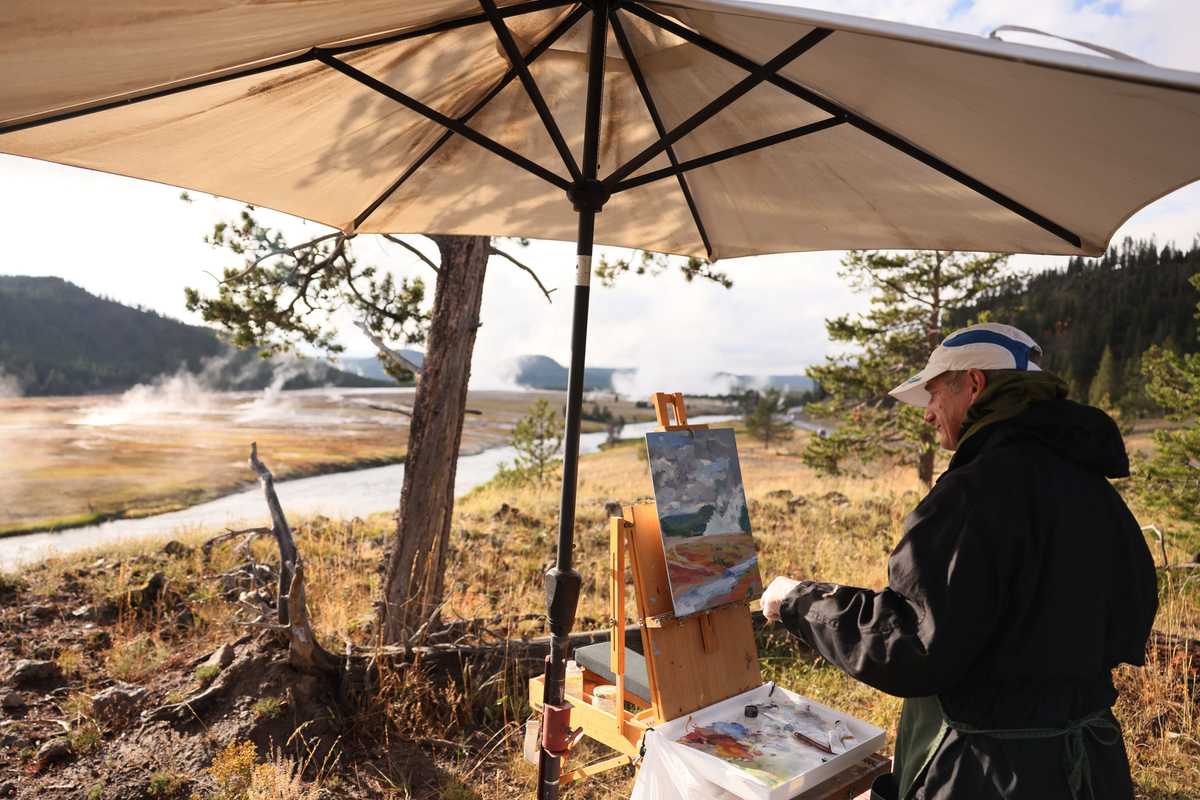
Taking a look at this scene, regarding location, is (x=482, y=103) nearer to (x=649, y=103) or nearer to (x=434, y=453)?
(x=649, y=103)

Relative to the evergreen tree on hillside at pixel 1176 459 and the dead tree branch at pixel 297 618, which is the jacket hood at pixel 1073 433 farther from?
the evergreen tree on hillside at pixel 1176 459

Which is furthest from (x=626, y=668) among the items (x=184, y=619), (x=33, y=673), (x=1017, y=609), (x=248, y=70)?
(x=184, y=619)

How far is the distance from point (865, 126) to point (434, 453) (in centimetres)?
306

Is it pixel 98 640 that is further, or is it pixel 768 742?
pixel 98 640

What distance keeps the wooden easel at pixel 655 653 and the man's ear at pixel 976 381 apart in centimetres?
100

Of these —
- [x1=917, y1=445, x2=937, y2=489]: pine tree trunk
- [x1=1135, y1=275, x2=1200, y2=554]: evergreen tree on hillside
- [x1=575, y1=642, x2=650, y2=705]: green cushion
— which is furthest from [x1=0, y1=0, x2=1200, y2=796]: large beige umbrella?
[x1=917, y1=445, x2=937, y2=489]: pine tree trunk

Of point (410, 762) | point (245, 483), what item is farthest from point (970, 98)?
point (245, 483)

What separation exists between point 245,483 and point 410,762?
14.8 metres

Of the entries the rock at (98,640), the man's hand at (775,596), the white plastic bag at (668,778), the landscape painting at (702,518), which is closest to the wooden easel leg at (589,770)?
the white plastic bag at (668,778)

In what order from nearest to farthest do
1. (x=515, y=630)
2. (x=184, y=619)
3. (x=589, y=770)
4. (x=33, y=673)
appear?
(x=589, y=770), (x=33, y=673), (x=515, y=630), (x=184, y=619)

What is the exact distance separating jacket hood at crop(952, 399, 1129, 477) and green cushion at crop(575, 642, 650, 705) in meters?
1.34

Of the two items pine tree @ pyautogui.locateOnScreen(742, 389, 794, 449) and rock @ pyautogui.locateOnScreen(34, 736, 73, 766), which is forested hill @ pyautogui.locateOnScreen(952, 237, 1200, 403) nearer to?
pine tree @ pyautogui.locateOnScreen(742, 389, 794, 449)

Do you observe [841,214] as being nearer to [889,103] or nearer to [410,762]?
[889,103]

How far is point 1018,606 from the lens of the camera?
1353 millimetres
